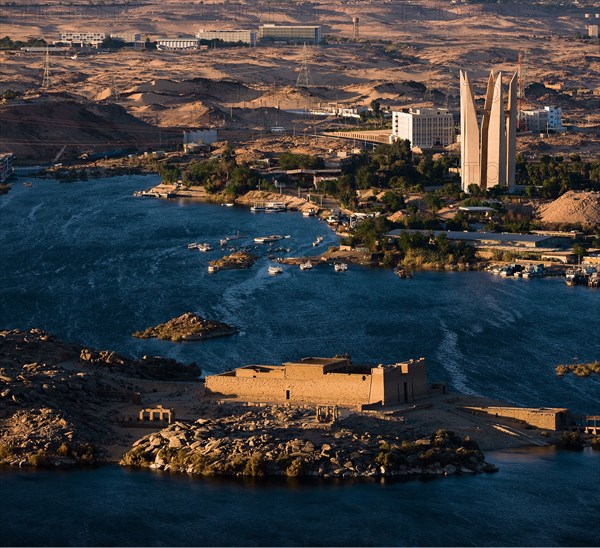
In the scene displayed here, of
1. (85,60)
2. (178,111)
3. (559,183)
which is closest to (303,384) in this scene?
(559,183)

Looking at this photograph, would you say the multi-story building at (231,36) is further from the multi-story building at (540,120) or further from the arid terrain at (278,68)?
the multi-story building at (540,120)

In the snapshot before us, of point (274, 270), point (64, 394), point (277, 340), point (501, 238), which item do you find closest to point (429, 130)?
point (501, 238)

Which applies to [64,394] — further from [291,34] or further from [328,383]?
[291,34]

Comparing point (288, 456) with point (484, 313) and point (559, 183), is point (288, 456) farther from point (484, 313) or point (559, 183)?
point (559, 183)

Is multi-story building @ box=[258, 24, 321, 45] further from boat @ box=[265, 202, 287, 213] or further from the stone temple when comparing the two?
the stone temple

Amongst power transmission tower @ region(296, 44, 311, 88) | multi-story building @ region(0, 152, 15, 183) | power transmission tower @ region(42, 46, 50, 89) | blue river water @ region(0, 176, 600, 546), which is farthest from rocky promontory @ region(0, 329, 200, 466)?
power transmission tower @ region(296, 44, 311, 88)
